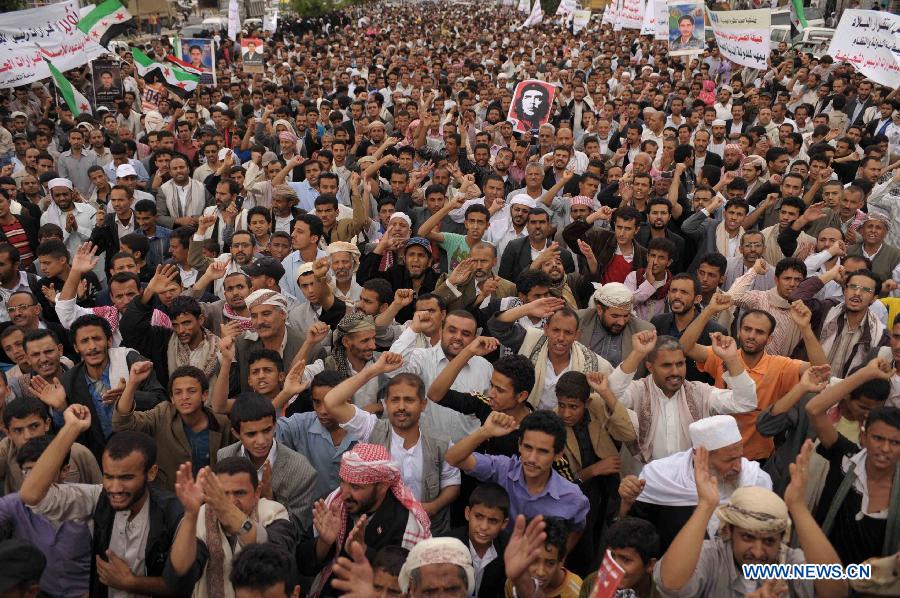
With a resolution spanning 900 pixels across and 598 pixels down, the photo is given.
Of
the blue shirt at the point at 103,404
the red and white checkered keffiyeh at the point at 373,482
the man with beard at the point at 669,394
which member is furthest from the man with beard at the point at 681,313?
the blue shirt at the point at 103,404

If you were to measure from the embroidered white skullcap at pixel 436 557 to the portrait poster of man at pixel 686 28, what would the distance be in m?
13.7

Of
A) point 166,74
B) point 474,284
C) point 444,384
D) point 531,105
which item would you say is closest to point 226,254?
point 474,284

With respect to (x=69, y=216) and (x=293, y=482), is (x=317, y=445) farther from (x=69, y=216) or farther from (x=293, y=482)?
(x=69, y=216)

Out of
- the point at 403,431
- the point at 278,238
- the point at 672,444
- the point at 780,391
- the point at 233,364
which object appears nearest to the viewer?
the point at 403,431

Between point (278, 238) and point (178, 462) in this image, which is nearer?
point (178, 462)

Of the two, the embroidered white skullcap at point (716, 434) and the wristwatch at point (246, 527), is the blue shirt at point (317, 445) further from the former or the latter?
the embroidered white skullcap at point (716, 434)

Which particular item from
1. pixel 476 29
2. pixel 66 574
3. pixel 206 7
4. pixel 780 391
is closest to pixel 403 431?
pixel 66 574

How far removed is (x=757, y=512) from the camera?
9.49 feet

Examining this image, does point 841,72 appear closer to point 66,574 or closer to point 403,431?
point 403,431

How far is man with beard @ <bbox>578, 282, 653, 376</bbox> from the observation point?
4715mm

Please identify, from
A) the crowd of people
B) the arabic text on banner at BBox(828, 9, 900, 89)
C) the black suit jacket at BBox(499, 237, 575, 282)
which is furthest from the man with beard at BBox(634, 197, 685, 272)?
the arabic text on banner at BBox(828, 9, 900, 89)

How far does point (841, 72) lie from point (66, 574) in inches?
594

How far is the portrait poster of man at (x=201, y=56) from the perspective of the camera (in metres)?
13.0

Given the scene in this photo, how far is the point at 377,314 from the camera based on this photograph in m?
5.25
